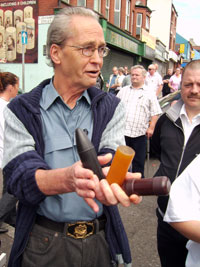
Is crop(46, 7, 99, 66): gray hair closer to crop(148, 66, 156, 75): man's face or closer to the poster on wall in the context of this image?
crop(148, 66, 156, 75): man's face

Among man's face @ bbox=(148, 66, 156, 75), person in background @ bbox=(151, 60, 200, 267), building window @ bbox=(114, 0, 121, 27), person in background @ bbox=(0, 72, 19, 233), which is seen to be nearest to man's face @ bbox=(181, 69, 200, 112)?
person in background @ bbox=(151, 60, 200, 267)

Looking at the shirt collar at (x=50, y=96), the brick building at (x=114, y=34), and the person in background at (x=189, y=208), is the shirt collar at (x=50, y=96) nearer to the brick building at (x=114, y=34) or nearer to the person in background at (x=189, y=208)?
the person in background at (x=189, y=208)

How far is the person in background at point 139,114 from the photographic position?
510 centimetres

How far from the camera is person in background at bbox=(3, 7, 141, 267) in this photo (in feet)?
4.54

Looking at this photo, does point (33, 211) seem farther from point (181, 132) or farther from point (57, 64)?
point (181, 132)

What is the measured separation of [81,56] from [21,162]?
0.61 m

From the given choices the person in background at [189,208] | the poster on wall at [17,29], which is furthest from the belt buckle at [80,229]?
the poster on wall at [17,29]

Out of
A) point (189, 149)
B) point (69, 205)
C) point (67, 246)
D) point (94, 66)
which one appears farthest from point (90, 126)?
point (189, 149)

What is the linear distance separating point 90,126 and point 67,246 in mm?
632

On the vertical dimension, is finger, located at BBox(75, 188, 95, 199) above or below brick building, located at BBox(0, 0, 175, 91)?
below

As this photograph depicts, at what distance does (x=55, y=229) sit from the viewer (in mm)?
1436

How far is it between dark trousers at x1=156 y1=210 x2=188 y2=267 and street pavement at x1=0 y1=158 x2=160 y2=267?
75 centimetres

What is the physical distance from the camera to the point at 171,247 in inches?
89.0

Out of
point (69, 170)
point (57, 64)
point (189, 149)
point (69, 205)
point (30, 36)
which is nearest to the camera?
point (69, 170)
